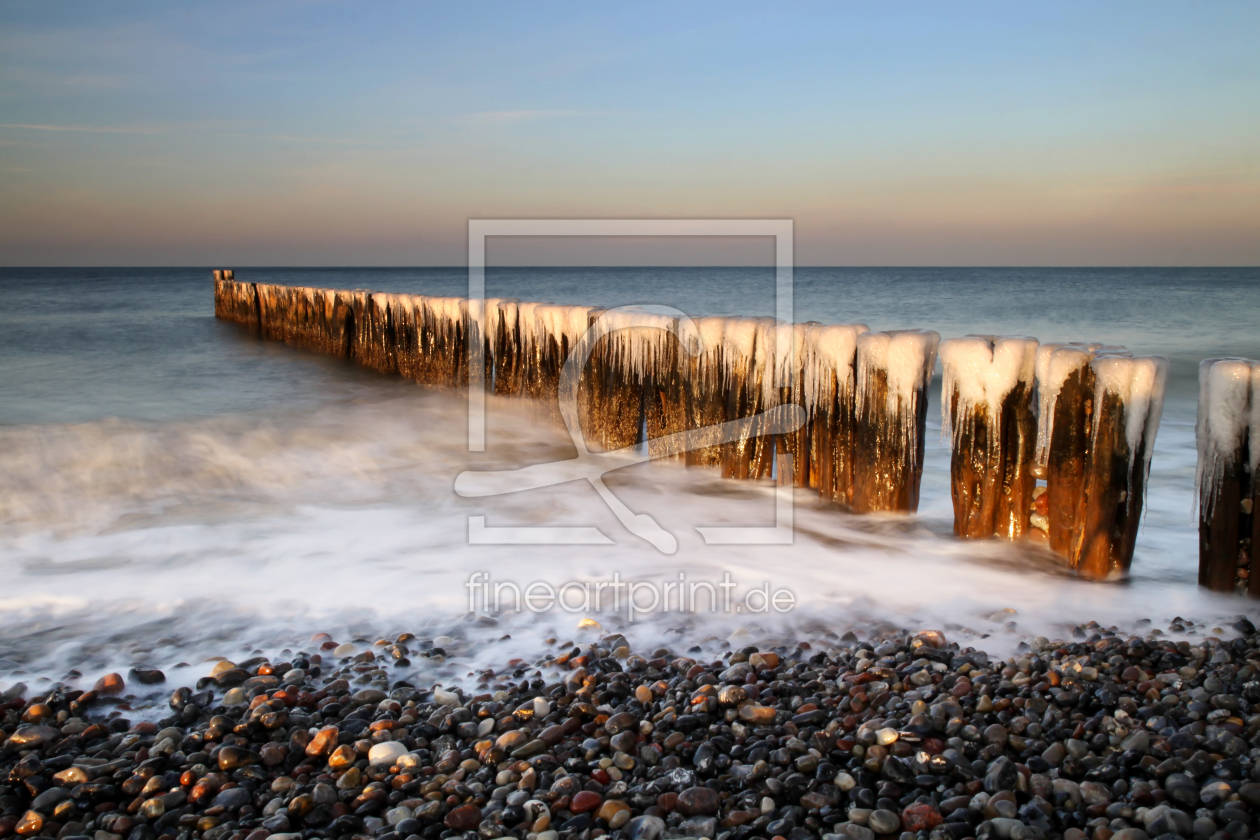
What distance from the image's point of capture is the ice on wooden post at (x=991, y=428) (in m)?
3.75

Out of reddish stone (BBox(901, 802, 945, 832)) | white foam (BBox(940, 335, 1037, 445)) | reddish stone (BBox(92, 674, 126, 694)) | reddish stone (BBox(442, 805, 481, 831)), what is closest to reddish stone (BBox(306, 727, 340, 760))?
reddish stone (BBox(442, 805, 481, 831))

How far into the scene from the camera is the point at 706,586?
3904mm

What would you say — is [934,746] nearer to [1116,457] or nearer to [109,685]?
[1116,457]

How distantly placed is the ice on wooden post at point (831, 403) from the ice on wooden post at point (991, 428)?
0.49m

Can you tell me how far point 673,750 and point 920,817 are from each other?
69cm

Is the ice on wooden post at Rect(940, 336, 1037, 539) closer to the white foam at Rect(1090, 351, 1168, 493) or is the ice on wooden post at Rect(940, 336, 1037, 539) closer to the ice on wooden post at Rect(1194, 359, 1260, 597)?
the white foam at Rect(1090, 351, 1168, 493)

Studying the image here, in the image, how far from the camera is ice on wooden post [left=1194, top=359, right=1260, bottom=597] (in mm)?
3158

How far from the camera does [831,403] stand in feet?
14.5

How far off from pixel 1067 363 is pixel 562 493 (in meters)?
3.26

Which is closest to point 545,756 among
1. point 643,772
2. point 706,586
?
point 643,772

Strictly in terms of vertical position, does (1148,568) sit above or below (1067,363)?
below

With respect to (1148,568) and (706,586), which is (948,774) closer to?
(706,586)

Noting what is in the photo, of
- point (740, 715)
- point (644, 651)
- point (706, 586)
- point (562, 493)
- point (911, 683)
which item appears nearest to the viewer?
point (740, 715)

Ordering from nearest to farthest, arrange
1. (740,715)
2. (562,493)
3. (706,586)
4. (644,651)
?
(740,715)
(644,651)
(706,586)
(562,493)
